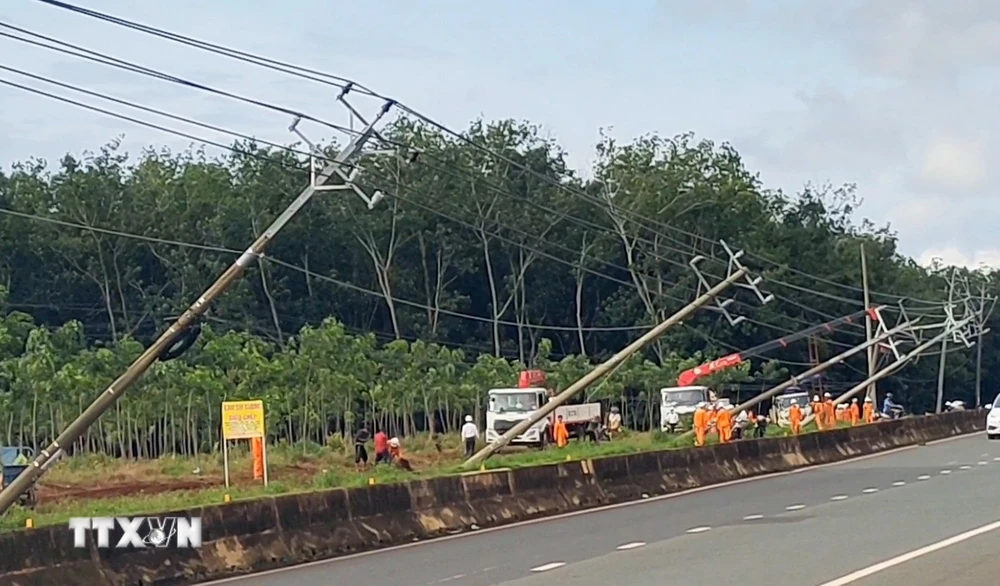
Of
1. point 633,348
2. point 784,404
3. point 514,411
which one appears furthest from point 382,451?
point 784,404

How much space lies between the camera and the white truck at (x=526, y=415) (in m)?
60.5

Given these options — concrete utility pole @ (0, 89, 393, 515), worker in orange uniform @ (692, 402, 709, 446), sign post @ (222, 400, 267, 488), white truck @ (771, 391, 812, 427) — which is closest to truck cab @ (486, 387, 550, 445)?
worker in orange uniform @ (692, 402, 709, 446)

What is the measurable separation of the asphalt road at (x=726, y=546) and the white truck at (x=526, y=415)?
96.3 ft

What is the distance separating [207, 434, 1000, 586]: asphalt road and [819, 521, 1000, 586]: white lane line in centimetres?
6

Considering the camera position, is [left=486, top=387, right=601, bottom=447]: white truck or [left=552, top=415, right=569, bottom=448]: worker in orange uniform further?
[left=486, top=387, right=601, bottom=447]: white truck

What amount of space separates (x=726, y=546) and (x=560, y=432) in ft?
133

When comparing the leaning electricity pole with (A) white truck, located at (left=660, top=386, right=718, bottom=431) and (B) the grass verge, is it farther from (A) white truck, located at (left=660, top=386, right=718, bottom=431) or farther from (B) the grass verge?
(B) the grass verge

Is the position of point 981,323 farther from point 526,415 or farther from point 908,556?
point 908,556

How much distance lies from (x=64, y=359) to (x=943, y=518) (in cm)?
4510

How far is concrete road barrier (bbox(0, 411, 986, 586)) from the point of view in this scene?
1711 centimetres

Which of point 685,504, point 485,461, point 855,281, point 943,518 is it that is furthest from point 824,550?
point 855,281

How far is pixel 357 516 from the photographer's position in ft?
73.4

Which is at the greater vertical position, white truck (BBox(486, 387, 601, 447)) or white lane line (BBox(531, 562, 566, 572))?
white truck (BBox(486, 387, 601, 447))

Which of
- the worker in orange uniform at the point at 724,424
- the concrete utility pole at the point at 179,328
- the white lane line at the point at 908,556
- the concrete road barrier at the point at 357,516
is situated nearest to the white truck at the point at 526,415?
the worker in orange uniform at the point at 724,424
